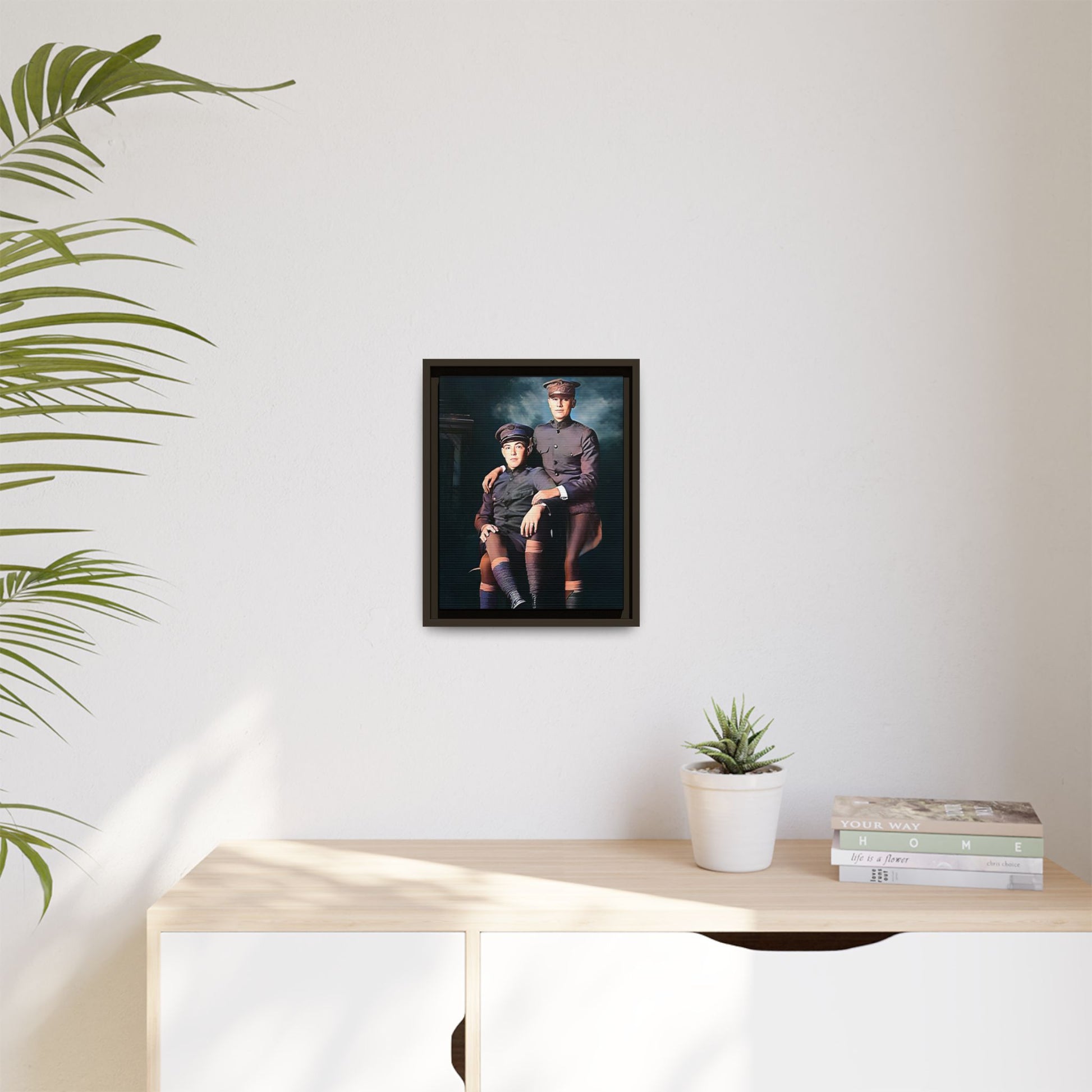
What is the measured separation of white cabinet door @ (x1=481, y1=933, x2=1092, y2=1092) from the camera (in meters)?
1.36

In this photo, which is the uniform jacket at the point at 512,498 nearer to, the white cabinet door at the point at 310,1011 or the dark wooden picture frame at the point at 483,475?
the dark wooden picture frame at the point at 483,475

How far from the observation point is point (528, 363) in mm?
1759

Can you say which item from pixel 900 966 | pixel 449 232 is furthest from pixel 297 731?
pixel 900 966

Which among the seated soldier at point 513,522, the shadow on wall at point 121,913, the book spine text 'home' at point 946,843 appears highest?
the seated soldier at point 513,522

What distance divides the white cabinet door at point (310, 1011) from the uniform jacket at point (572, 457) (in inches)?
31.3

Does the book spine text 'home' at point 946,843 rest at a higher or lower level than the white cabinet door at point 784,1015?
higher

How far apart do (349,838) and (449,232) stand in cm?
114

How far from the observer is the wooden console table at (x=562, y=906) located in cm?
135

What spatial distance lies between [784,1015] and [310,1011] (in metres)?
0.68

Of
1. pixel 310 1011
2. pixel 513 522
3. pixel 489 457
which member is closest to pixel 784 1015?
pixel 310 1011

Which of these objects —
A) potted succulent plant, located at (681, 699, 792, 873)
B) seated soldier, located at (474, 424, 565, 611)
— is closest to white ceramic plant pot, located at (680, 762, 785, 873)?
potted succulent plant, located at (681, 699, 792, 873)

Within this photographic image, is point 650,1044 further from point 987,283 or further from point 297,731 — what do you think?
point 987,283

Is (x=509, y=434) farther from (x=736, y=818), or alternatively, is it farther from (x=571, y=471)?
(x=736, y=818)

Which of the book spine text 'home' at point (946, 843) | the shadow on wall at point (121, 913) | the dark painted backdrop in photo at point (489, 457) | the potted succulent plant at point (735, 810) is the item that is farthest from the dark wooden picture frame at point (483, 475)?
the book spine text 'home' at point (946, 843)
